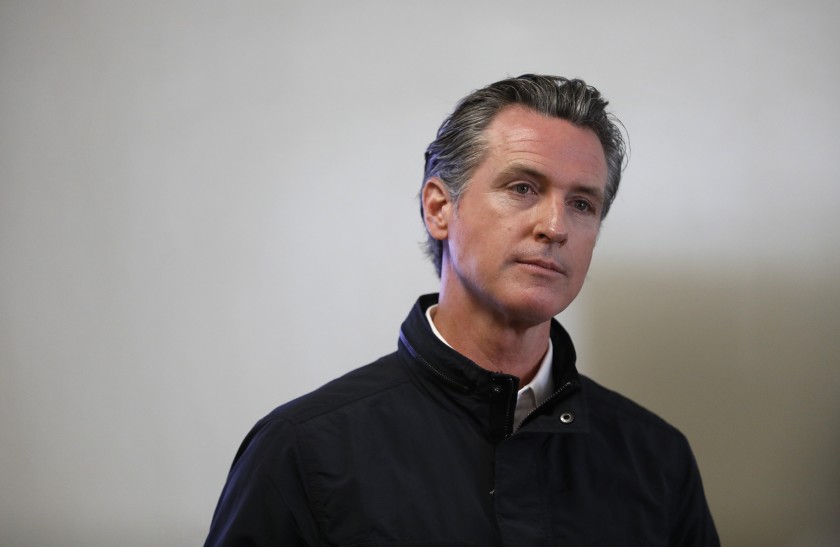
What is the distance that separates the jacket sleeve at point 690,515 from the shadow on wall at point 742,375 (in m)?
0.25

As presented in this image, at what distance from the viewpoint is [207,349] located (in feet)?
6.40

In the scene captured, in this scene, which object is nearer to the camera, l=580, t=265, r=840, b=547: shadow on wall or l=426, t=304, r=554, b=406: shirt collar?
l=426, t=304, r=554, b=406: shirt collar

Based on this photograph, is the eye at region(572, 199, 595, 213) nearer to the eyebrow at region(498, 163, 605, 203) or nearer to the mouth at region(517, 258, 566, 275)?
the eyebrow at region(498, 163, 605, 203)

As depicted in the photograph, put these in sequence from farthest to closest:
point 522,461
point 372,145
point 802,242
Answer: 1. point 372,145
2. point 802,242
3. point 522,461

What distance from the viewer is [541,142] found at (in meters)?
1.52

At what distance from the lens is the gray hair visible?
1563mm

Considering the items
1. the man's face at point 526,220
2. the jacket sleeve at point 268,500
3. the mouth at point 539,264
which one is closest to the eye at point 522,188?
the man's face at point 526,220

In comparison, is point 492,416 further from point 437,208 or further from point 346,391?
point 437,208

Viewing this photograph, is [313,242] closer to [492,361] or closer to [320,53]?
[320,53]

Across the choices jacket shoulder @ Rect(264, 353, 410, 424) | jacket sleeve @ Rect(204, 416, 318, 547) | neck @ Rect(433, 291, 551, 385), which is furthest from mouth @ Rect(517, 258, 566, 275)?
jacket sleeve @ Rect(204, 416, 318, 547)

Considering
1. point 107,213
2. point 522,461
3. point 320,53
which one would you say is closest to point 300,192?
point 320,53

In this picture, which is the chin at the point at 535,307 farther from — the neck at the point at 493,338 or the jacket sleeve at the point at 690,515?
the jacket sleeve at the point at 690,515

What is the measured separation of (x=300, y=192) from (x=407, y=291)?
1.07 feet

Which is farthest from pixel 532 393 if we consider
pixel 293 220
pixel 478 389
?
pixel 293 220
